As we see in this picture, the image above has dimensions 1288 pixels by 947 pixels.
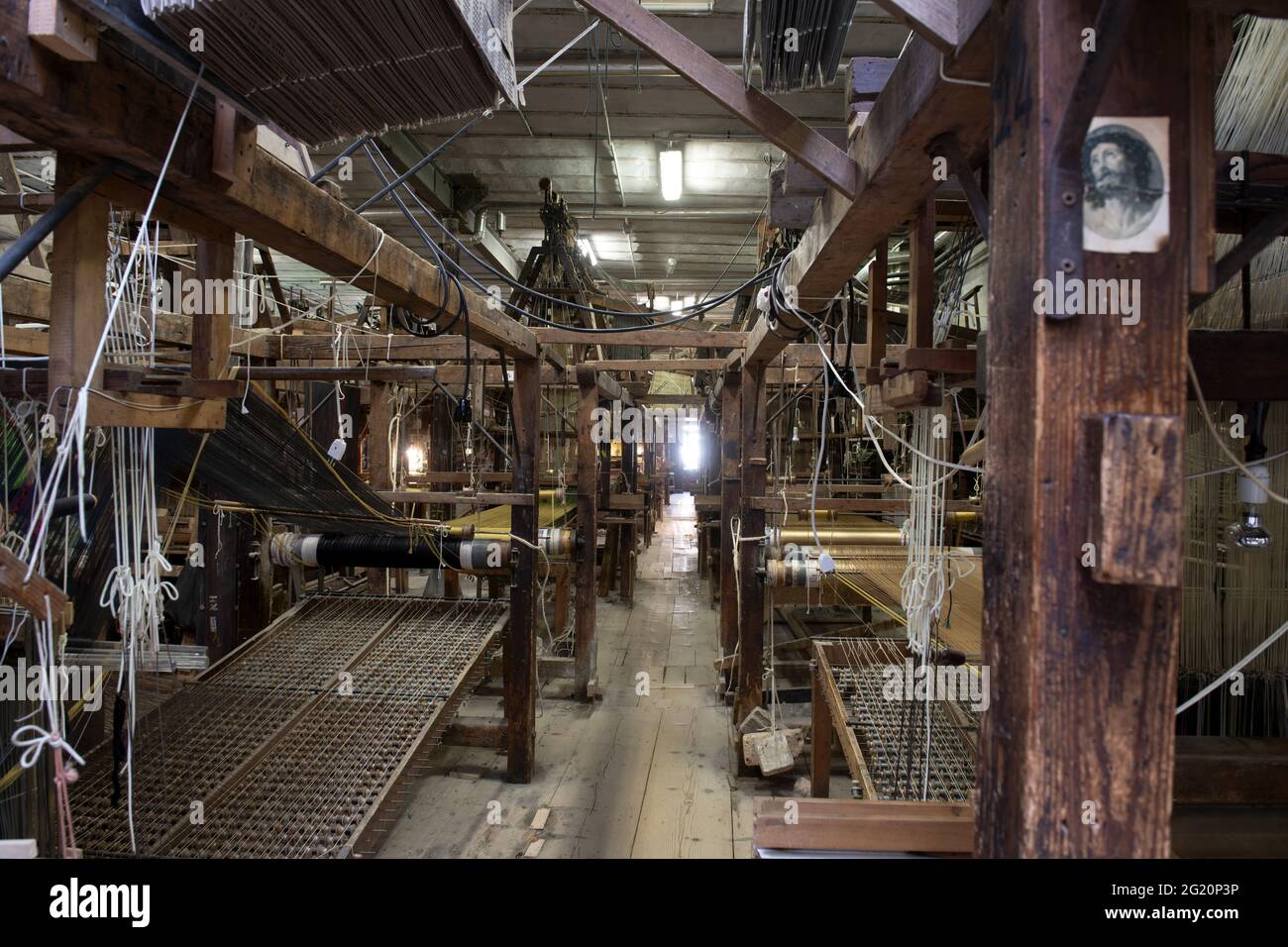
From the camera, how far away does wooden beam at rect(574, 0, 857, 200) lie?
1.45 meters

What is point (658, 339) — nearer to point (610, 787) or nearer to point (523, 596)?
point (523, 596)

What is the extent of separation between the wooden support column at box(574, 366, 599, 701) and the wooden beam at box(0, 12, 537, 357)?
10.4 ft

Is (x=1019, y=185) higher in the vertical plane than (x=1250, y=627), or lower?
higher

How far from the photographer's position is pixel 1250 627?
2.57 m

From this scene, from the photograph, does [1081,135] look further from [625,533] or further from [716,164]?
[625,533]

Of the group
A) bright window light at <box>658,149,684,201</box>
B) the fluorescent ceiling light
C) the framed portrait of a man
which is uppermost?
the fluorescent ceiling light

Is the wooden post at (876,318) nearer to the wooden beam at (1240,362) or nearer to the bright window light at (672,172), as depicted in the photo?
the wooden beam at (1240,362)

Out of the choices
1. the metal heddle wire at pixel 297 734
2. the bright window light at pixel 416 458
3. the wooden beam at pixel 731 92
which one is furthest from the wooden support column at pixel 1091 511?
the bright window light at pixel 416 458

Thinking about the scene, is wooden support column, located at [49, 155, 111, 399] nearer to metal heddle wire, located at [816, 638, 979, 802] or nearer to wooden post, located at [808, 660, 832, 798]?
metal heddle wire, located at [816, 638, 979, 802]

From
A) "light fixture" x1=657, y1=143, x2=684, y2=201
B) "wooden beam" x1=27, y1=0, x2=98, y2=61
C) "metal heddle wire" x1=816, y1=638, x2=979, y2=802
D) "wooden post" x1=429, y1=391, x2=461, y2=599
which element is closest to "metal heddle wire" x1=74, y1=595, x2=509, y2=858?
"metal heddle wire" x1=816, y1=638, x2=979, y2=802

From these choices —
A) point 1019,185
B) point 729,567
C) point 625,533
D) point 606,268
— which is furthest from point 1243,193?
point 606,268

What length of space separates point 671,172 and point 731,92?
518 centimetres

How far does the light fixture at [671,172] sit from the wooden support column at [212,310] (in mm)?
5081
